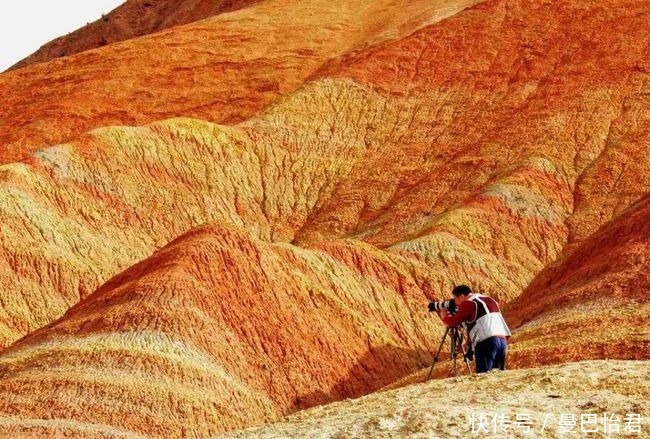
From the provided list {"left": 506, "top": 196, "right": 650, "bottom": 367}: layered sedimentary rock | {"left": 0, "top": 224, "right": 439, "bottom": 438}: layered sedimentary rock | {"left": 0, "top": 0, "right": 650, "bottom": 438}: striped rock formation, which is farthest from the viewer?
{"left": 0, "top": 0, "right": 650, "bottom": 438}: striped rock formation

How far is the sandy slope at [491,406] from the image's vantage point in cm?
1505

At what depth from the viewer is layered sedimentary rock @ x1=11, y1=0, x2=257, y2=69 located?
366 feet

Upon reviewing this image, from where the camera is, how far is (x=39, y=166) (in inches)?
2334

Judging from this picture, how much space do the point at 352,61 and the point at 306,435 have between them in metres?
63.1

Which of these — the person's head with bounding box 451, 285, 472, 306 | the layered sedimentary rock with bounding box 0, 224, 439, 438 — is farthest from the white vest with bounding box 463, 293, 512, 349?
the layered sedimentary rock with bounding box 0, 224, 439, 438

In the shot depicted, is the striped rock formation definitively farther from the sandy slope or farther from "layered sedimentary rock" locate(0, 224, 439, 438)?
the sandy slope

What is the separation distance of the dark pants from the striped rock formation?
822 centimetres

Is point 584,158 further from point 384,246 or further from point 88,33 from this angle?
point 88,33

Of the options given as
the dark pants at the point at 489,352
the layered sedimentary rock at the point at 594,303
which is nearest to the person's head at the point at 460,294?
the dark pants at the point at 489,352

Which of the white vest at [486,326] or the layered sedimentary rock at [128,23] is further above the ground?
the layered sedimentary rock at [128,23]

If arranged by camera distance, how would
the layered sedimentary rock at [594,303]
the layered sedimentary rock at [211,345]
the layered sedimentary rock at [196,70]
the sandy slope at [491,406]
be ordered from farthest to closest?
the layered sedimentary rock at [196,70], the layered sedimentary rock at [211,345], the layered sedimentary rock at [594,303], the sandy slope at [491,406]

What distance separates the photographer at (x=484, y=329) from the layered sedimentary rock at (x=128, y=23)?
90037 millimetres

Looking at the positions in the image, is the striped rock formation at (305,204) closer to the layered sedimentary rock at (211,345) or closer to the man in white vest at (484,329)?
the layered sedimentary rock at (211,345)

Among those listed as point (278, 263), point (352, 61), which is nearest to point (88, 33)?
point (352, 61)
